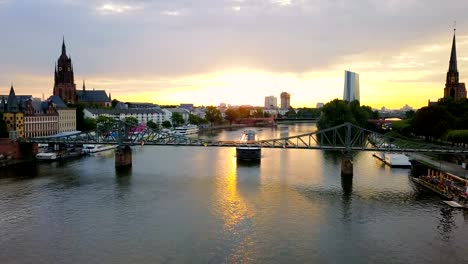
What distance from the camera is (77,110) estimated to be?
89.9 m

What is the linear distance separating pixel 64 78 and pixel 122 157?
269ft

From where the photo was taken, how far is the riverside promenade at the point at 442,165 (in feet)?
145

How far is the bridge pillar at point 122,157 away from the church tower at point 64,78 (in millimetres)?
78334

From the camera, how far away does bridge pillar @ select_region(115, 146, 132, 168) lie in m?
52.6

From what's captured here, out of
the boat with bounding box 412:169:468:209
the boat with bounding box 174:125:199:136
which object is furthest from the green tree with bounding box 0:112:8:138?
the boat with bounding box 412:169:468:209

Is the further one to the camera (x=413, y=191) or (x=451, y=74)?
(x=451, y=74)

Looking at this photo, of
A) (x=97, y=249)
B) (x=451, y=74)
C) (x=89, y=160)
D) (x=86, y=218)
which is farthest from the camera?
(x=451, y=74)

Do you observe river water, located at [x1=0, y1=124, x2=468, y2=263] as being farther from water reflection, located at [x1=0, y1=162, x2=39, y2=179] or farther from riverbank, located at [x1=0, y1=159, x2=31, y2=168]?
riverbank, located at [x1=0, y1=159, x2=31, y2=168]

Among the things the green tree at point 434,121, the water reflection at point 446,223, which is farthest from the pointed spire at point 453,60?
the water reflection at point 446,223

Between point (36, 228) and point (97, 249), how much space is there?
6.30 metres

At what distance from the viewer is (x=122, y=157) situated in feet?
174

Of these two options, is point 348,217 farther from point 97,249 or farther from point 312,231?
point 97,249

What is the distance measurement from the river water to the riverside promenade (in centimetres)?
439

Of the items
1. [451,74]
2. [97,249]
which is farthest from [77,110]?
[451,74]
